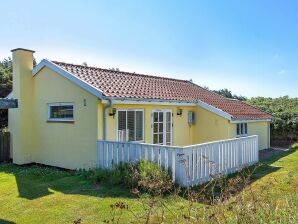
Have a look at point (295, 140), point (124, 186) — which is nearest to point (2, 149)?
point (124, 186)

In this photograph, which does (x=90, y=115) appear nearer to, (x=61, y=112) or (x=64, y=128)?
(x=64, y=128)

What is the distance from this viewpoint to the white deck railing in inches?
377

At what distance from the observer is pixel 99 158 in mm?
11695

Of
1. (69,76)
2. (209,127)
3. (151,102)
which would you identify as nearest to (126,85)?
(151,102)

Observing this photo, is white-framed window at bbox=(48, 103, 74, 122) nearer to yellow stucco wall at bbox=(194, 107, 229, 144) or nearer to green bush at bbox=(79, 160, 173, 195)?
green bush at bbox=(79, 160, 173, 195)

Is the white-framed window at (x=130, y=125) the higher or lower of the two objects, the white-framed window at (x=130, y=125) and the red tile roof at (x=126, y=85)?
the lower

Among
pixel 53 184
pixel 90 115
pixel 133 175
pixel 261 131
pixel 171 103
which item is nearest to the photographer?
pixel 133 175

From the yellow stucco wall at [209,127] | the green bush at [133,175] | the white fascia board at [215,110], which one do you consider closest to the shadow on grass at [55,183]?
the green bush at [133,175]

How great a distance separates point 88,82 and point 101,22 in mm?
3978

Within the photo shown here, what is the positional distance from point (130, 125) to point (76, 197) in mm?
5102

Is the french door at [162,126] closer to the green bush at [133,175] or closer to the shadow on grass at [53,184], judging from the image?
the shadow on grass at [53,184]

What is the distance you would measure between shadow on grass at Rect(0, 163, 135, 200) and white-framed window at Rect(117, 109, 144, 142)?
2.60 metres

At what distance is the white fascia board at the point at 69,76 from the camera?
1183cm

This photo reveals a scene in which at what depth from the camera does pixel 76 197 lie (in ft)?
29.0
